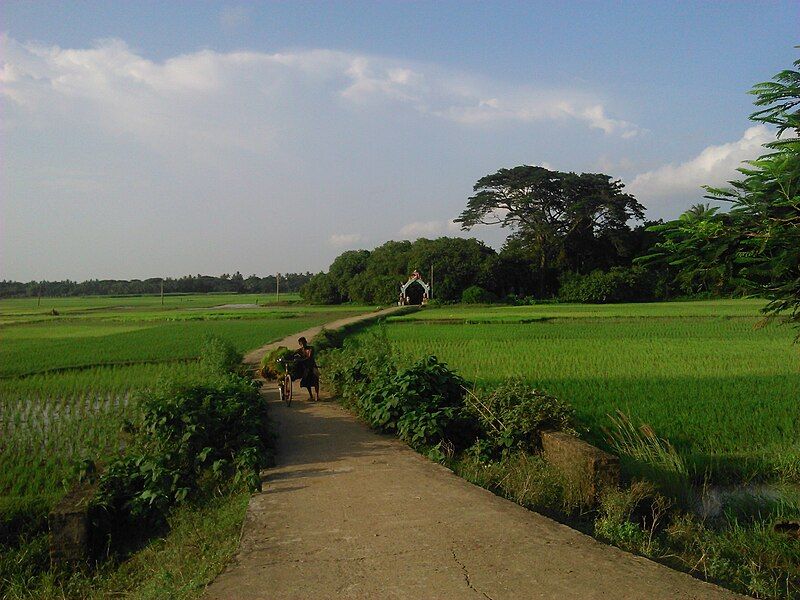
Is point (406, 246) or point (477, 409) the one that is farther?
point (406, 246)

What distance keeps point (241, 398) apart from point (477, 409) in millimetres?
2496

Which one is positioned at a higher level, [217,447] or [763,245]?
[763,245]

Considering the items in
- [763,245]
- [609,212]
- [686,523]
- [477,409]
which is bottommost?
[686,523]

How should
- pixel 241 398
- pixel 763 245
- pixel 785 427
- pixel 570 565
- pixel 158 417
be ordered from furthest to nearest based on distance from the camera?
pixel 785 427 < pixel 241 398 < pixel 158 417 < pixel 763 245 < pixel 570 565

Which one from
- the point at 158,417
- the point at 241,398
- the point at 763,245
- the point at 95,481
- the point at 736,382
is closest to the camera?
the point at 763,245

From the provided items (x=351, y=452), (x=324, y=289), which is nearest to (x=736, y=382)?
(x=351, y=452)

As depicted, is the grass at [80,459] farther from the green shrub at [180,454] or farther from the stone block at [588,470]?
the stone block at [588,470]

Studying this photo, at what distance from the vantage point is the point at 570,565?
11.8 ft

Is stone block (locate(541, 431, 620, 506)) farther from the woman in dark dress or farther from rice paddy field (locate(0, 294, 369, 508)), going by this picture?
the woman in dark dress

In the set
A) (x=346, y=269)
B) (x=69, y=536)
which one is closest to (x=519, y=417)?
(x=69, y=536)

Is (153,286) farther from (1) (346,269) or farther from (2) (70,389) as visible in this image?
(2) (70,389)

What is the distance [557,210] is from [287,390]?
44.0 metres

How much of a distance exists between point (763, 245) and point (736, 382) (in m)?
7.68

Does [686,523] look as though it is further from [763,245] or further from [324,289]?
[324,289]
